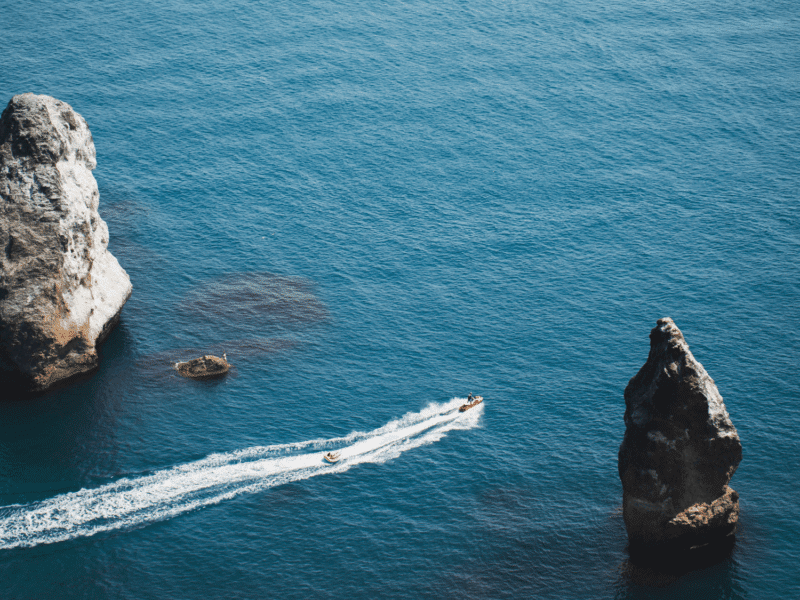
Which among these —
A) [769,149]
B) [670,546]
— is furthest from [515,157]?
[670,546]

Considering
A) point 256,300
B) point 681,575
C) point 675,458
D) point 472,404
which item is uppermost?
point 675,458

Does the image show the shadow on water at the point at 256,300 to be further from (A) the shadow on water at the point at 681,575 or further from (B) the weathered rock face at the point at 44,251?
(A) the shadow on water at the point at 681,575

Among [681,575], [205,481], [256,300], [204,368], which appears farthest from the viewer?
[256,300]

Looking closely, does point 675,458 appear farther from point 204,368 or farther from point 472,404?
point 204,368

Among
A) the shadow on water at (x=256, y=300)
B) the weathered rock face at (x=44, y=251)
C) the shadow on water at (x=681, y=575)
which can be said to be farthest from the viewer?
the shadow on water at (x=256, y=300)

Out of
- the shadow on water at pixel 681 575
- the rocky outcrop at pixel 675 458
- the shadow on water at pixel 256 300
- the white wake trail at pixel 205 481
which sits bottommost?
the white wake trail at pixel 205 481

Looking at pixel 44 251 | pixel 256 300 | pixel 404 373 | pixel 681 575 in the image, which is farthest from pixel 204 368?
pixel 681 575

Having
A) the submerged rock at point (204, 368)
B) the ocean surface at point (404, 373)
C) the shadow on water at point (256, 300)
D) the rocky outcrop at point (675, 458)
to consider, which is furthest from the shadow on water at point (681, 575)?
the shadow on water at point (256, 300)

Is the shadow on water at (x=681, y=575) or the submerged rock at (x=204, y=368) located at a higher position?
the shadow on water at (x=681, y=575)
